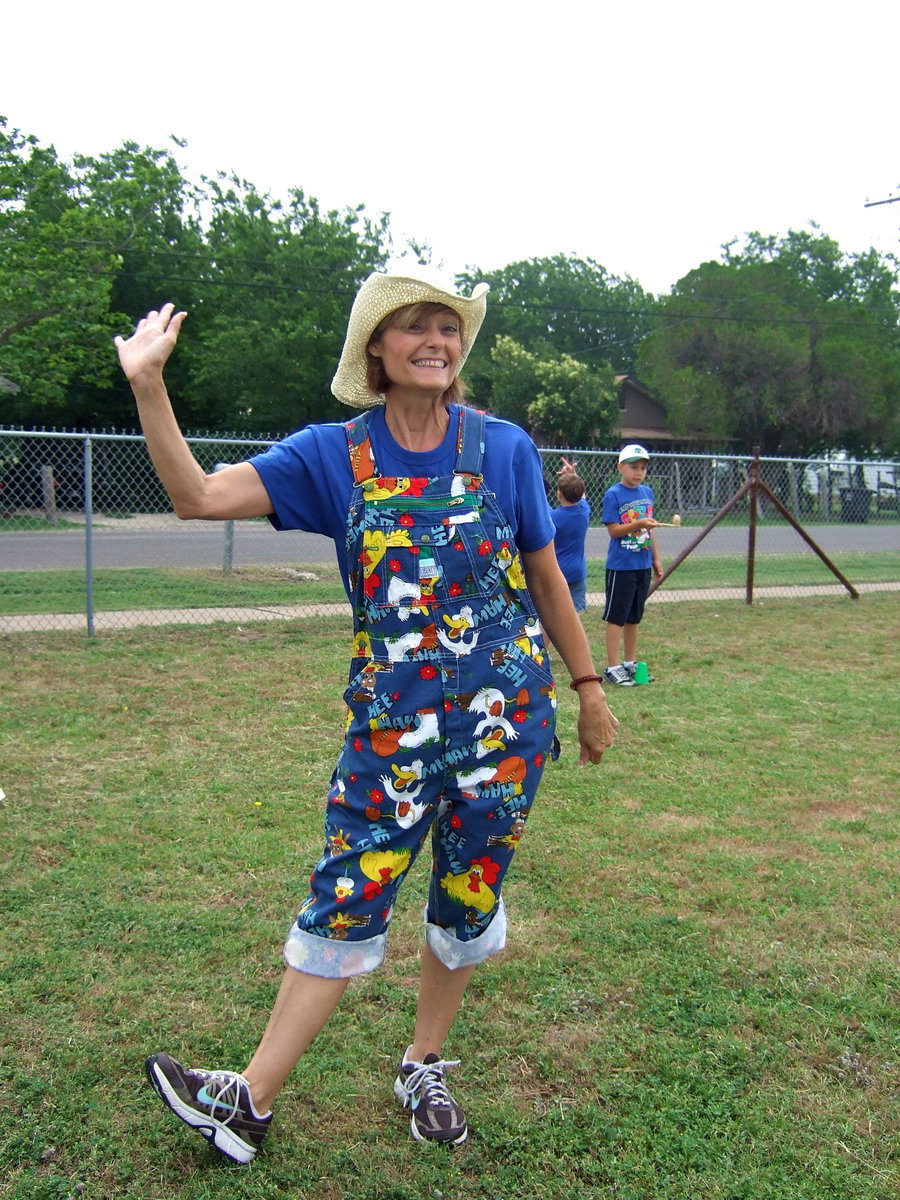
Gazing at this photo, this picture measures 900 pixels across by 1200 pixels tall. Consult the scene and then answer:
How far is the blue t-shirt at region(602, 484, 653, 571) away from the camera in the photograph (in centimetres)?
732

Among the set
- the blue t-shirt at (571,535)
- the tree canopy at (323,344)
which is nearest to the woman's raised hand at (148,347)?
the blue t-shirt at (571,535)

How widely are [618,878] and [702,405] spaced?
35.1 meters

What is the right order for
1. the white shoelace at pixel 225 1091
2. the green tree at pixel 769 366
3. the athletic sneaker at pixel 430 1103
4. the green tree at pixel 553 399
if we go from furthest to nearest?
1. the green tree at pixel 769 366
2. the green tree at pixel 553 399
3. the athletic sneaker at pixel 430 1103
4. the white shoelace at pixel 225 1091

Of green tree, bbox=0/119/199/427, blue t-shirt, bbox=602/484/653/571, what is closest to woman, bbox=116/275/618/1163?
blue t-shirt, bbox=602/484/653/571

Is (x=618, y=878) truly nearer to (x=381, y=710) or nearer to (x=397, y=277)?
(x=381, y=710)

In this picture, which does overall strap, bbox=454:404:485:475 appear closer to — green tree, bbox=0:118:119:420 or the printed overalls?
the printed overalls

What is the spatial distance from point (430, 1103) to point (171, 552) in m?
11.4

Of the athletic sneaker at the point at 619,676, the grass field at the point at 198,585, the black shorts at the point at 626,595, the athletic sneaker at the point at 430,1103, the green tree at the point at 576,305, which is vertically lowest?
the athletic sneaker at the point at 430,1103

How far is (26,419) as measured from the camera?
3128 cm

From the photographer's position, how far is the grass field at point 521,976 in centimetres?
230

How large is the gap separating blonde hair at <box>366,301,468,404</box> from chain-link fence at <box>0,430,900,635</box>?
222 inches

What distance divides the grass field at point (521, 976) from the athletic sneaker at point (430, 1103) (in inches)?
1.9

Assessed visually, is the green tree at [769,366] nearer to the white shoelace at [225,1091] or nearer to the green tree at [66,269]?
the green tree at [66,269]

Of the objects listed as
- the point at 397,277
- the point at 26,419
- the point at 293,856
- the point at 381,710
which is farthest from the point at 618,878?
the point at 26,419
